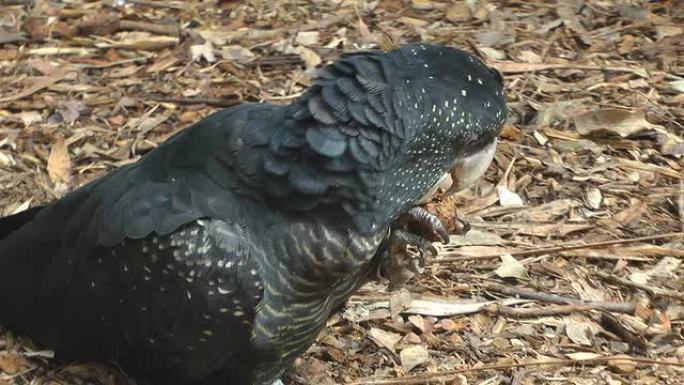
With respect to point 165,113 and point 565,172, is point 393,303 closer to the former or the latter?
point 565,172

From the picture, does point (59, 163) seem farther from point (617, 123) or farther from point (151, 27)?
point (617, 123)

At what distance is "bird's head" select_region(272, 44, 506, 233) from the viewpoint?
3566 millimetres

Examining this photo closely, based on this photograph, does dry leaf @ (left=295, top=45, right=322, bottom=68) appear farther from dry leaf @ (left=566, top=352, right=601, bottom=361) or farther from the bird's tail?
dry leaf @ (left=566, top=352, right=601, bottom=361)

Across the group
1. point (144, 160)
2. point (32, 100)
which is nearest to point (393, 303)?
point (144, 160)

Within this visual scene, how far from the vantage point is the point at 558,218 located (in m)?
5.24

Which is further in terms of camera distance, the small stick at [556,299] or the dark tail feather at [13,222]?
the small stick at [556,299]

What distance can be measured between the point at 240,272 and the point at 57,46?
310 centimetres

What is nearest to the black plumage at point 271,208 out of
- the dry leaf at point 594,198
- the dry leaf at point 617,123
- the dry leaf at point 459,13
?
the dry leaf at point 594,198

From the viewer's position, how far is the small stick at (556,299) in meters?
4.73

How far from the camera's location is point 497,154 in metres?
5.56

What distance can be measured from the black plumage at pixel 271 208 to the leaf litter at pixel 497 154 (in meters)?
0.51

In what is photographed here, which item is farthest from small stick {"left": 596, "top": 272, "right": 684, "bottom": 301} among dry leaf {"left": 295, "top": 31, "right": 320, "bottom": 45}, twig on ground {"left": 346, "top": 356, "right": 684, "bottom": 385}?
dry leaf {"left": 295, "top": 31, "right": 320, "bottom": 45}

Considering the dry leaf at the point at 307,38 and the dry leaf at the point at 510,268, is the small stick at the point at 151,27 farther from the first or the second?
the dry leaf at the point at 510,268

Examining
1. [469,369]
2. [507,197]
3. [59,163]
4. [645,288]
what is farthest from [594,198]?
[59,163]
